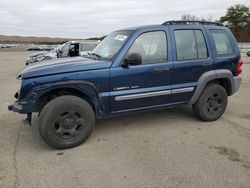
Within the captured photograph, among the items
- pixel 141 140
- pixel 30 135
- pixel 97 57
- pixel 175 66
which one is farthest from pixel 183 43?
pixel 30 135

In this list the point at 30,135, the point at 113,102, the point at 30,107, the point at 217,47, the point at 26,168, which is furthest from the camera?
the point at 217,47

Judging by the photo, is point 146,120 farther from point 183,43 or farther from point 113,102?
point 183,43

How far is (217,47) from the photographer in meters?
5.54

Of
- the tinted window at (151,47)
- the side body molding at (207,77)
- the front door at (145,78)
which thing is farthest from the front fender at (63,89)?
the side body molding at (207,77)

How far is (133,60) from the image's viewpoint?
4539 millimetres

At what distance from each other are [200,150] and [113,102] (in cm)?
157

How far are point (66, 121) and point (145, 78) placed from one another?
1.49m

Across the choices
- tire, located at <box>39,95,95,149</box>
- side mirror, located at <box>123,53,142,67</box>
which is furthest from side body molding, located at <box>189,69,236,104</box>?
tire, located at <box>39,95,95,149</box>

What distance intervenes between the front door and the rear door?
18cm

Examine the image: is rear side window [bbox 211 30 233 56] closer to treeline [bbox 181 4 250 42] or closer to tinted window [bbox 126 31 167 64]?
tinted window [bbox 126 31 167 64]

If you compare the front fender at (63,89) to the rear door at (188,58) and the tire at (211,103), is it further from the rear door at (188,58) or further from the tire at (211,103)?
the tire at (211,103)

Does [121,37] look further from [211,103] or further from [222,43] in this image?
[211,103]

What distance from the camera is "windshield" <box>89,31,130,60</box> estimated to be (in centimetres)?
486

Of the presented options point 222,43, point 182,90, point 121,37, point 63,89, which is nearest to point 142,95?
point 182,90
